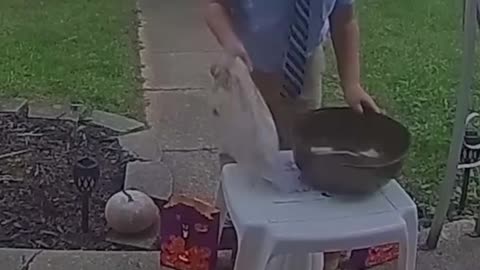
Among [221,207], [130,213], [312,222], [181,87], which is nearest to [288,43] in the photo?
[221,207]

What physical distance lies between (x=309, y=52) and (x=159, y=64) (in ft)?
6.70

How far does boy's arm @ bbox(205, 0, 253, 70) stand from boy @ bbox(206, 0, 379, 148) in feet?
0.08

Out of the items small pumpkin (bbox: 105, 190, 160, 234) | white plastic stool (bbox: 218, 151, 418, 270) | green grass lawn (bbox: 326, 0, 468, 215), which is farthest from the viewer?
green grass lawn (bbox: 326, 0, 468, 215)

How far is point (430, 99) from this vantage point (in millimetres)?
3959

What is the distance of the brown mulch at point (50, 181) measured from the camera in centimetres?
274

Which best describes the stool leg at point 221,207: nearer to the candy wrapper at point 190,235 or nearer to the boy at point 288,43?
the candy wrapper at point 190,235

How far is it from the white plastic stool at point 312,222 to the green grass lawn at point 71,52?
1.81m

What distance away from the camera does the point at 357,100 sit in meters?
2.21

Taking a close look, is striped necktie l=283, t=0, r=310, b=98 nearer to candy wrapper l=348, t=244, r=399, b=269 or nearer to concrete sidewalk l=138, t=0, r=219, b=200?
candy wrapper l=348, t=244, r=399, b=269

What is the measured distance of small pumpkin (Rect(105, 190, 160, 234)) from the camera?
2.69 meters

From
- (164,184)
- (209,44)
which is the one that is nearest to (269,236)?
(164,184)

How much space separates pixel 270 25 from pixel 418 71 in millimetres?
2181

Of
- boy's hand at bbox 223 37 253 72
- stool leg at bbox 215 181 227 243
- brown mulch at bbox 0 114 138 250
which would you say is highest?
boy's hand at bbox 223 37 253 72

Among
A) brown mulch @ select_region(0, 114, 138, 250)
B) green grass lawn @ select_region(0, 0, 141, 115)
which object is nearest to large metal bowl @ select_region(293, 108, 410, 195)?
brown mulch @ select_region(0, 114, 138, 250)
